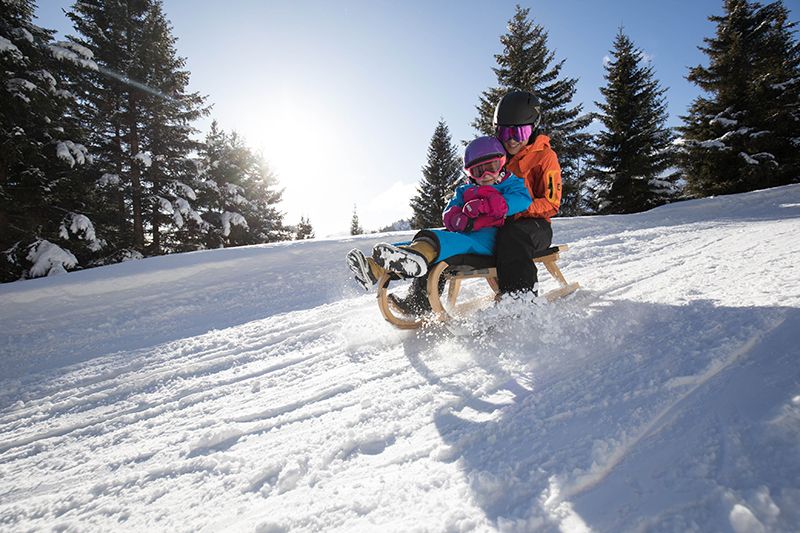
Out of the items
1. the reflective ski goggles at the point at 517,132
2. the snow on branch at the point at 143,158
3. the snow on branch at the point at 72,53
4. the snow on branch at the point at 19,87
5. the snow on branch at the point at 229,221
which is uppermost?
the snow on branch at the point at 72,53

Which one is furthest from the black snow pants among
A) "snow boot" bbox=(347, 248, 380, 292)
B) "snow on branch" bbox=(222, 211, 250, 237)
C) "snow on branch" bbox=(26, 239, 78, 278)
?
"snow on branch" bbox=(222, 211, 250, 237)

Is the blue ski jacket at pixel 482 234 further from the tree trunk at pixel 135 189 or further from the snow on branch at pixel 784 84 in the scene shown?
the snow on branch at pixel 784 84

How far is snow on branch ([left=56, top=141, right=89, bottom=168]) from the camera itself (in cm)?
905

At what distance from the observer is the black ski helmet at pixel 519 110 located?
9.72 feet

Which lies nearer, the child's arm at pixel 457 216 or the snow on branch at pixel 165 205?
the child's arm at pixel 457 216

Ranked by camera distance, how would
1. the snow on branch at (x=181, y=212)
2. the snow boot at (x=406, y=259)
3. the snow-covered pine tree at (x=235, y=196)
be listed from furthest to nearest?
the snow-covered pine tree at (x=235, y=196) < the snow on branch at (x=181, y=212) < the snow boot at (x=406, y=259)

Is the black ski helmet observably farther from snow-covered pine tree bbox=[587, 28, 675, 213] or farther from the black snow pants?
snow-covered pine tree bbox=[587, 28, 675, 213]

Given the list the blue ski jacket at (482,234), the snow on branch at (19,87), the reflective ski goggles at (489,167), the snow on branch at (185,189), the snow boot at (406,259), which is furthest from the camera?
the snow on branch at (185,189)

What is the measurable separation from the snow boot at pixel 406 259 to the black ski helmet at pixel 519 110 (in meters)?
1.47

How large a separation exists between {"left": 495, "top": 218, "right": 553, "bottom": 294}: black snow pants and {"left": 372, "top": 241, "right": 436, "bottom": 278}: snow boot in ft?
1.85

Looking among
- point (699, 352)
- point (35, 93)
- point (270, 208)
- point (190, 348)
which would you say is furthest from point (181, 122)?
point (699, 352)

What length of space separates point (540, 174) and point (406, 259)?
1471mm

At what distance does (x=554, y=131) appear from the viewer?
56.2 ft

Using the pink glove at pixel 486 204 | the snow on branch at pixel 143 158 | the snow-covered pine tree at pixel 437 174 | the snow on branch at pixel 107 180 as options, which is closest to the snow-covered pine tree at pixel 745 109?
the snow-covered pine tree at pixel 437 174
